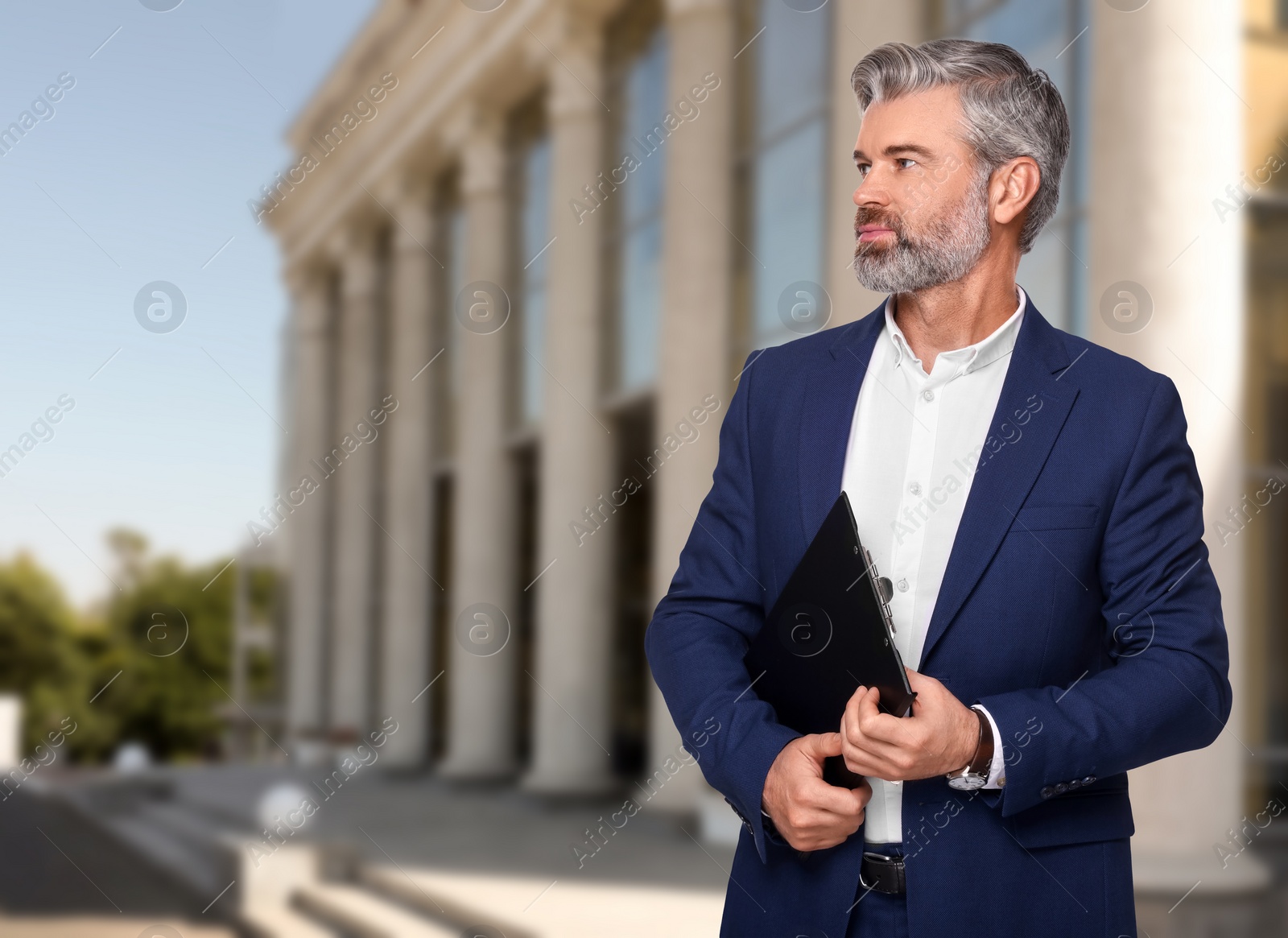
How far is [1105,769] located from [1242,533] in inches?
231

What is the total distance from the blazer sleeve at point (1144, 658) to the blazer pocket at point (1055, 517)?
0.13ft

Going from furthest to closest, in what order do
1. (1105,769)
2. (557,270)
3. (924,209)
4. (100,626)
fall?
(100,626), (557,270), (924,209), (1105,769)

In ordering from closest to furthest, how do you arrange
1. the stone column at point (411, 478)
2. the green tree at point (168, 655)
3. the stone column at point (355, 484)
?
the green tree at point (168, 655), the stone column at point (411, 478), the stone column at point (355, 484)

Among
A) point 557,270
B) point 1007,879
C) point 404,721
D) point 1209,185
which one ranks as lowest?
point 404,721

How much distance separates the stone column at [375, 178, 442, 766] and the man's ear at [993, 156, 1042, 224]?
18991 mm

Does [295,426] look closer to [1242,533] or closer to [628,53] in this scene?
[628,53]

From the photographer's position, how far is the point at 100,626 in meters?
19.9

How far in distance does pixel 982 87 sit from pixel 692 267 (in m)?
10.2

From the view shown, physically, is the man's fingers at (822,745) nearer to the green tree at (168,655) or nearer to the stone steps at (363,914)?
the stone steps at (363,914)

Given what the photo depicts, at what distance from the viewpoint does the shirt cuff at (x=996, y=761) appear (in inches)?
69.9

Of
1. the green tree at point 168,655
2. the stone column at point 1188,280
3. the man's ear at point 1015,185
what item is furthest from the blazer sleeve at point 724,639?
the green tree at point 168,655

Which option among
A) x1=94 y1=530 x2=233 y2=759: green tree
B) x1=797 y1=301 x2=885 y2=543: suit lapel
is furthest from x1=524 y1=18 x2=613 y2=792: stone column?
x1=797 y1=301 x2=885 y2=543: suit lapel

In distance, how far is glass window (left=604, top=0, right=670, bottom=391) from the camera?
14.3 m

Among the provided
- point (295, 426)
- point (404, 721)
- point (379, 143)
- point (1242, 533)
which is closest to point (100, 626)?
point (404, 721)
